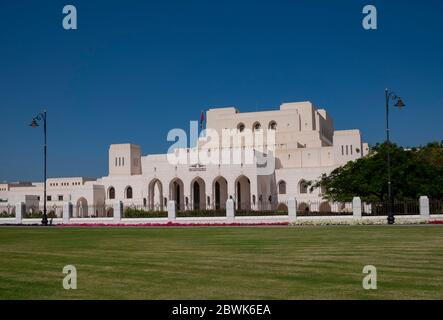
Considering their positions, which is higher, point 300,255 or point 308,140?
point 308,140

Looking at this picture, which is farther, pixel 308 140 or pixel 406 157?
pixel 308 140

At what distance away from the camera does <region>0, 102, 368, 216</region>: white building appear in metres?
58.2

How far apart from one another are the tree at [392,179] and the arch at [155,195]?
23.2m

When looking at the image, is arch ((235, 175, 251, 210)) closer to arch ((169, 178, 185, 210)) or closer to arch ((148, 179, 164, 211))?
arch ((169, 178, 185, 210))

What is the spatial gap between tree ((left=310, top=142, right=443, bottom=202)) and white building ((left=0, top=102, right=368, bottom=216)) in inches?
440

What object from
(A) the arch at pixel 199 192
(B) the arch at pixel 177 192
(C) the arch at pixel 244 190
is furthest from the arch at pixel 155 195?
(C) the arch at pixel 244 190

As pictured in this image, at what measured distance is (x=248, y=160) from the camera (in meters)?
57.2

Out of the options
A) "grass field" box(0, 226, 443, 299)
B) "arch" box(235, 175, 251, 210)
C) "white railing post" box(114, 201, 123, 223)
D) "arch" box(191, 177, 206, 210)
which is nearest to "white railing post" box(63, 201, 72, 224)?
"white railing post" box(114, 201, 123, 223)

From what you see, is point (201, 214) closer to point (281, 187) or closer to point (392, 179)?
point (392, 179)

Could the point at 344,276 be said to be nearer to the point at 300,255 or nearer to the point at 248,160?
the point at 300,255
